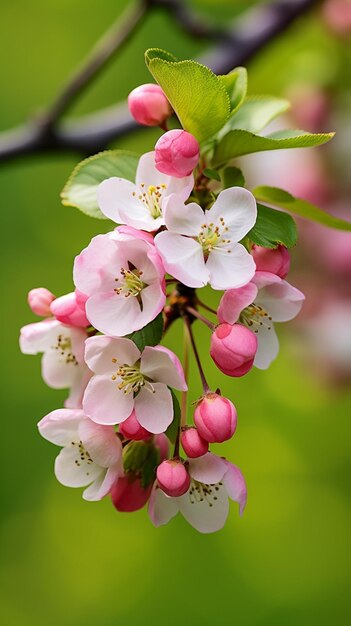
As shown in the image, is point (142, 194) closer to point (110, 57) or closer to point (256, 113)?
point (256, 113)

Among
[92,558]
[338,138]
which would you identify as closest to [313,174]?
[338,138]

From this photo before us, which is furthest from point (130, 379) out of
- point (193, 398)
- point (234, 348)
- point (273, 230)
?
point (193, 398)

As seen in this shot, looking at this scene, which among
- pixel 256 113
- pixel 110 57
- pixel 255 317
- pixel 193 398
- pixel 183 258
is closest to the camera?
pixel 183 258

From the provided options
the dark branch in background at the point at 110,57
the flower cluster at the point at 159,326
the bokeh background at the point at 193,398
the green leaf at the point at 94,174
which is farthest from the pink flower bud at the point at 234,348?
the bokeh background at the point at 193,398

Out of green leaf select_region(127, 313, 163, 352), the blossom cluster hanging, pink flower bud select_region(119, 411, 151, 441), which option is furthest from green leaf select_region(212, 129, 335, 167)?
pink flower bud select_region(119, 411, 151, 441)

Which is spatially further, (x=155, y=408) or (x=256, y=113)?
(x=256, y=113)

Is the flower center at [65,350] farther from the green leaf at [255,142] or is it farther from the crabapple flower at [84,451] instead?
the green leaf at [255,142]

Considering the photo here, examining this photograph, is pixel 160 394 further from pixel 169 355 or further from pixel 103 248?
pixel 103 248

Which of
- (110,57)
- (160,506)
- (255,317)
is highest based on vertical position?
(110,57)
